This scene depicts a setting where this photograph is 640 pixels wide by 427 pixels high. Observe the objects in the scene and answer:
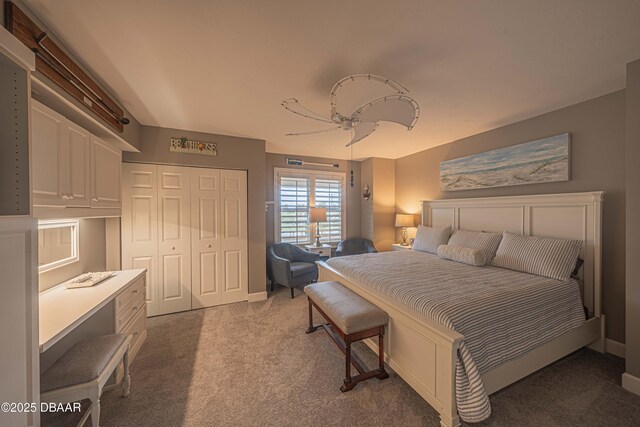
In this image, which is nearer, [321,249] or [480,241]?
[480,241]

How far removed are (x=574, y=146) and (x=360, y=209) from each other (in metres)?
3.38

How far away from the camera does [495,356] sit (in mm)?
1630

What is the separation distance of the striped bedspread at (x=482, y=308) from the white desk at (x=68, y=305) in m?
2.17

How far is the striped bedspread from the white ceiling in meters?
1.79

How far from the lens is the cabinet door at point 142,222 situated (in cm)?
305

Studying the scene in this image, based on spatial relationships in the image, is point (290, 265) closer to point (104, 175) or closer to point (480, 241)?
point (104, 175)

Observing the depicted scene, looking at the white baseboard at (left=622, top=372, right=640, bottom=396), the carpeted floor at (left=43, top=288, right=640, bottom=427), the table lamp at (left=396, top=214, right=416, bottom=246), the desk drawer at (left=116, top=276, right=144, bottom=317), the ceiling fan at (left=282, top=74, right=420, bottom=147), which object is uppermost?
the ceiling fan at (left=282, top=74, right=420, bottom=147)

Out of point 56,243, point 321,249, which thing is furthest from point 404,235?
point 56,243

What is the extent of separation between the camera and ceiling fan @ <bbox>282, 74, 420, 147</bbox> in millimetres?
1799

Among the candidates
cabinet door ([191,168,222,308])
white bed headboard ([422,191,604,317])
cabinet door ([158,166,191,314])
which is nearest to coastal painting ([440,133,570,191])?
white bed headboard ([422,191,604,317])

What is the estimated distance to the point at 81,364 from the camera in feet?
4.72

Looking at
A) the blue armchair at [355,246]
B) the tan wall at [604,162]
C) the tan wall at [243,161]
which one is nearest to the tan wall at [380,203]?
the blue armchair at [355,246]

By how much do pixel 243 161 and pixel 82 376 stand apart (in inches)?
113

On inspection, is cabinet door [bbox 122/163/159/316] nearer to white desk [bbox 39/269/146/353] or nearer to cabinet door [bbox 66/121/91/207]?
white desk [bbox 39/269/146/353]
